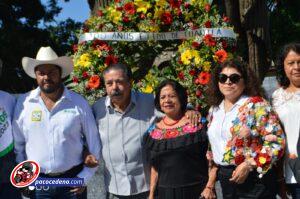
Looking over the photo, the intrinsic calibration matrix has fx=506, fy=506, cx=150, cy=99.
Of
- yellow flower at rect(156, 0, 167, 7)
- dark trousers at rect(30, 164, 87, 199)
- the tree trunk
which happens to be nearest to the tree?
the tree trunk

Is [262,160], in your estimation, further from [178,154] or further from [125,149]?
[125,149]

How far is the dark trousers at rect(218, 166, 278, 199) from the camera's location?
3734 millimetres

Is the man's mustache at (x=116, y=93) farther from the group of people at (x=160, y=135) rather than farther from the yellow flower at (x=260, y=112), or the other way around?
the yellow flower at (x=260, y=112)

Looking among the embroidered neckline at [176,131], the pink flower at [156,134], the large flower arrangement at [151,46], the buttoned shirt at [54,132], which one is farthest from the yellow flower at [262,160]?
the large flower arrangement at [151,46]

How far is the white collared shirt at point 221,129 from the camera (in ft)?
12.5

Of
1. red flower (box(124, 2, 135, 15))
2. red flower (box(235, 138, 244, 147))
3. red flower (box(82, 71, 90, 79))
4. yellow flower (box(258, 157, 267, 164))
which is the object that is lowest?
yellow flower (box(258, 157, 267, 164))

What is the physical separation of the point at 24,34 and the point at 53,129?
1739 centimetres

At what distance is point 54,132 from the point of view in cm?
424

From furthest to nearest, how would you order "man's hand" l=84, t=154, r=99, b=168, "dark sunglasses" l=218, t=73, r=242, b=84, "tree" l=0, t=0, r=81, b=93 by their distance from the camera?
"tree" l=0, t=0, r=81, b=93
"man's hand" l=84, t=154, r=99, b=168
"dark sunglasses" l=218, t=73, r=242, b=84

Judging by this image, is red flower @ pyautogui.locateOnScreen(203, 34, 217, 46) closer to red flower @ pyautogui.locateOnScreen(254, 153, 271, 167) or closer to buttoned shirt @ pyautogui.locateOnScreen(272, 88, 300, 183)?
buttoned shirt @ pyautogui.locateOnScreen(272, 88, 300, 183)

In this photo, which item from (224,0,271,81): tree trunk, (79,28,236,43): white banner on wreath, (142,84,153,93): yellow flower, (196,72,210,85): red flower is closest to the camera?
(196,72,210,85): red flower

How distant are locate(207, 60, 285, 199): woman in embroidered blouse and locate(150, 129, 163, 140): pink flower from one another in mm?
420

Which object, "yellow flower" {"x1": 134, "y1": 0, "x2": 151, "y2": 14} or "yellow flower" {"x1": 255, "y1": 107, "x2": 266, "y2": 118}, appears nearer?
"yellow flower" {"x1": 255, "y1": 107, "x2": 266, "y2": 118}
